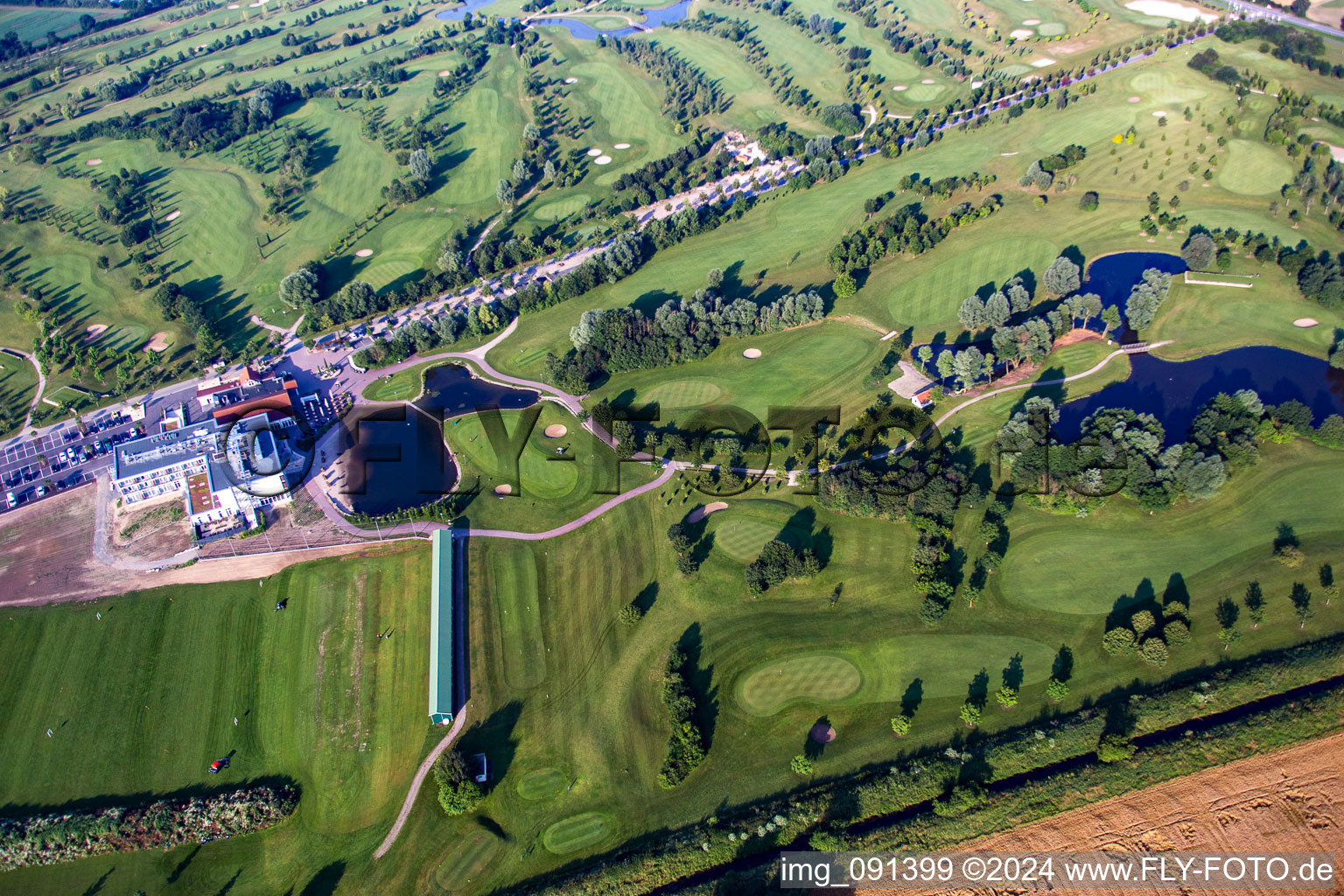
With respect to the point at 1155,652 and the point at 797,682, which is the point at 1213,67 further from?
the point at 797,682

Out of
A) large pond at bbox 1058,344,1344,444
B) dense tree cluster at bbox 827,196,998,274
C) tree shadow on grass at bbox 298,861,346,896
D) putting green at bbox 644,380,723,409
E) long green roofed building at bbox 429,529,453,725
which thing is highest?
dense tree cluster at bbox 827,196,998,274

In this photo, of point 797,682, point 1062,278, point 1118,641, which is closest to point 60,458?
point 797,682

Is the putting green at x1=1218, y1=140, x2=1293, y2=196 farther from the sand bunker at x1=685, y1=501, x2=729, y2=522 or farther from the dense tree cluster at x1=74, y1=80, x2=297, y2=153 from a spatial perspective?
the dense tree cluster at x1=74, y1=80, x2=297, y2=153

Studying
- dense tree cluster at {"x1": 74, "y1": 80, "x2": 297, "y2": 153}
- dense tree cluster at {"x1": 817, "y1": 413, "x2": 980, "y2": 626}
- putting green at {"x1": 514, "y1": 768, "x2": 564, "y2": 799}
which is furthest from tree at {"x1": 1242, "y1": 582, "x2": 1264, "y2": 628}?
dense tree cluster at {"x1": 74, "y1": 80, "x2": 297, "y2": 153}

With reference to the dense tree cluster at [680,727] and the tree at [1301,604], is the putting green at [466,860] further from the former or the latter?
the tree at [1301,604]

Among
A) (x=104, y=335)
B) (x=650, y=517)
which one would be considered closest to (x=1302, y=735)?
(x=650, y=517)

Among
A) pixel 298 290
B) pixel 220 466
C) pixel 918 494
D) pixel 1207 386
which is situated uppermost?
pixel 298 290
